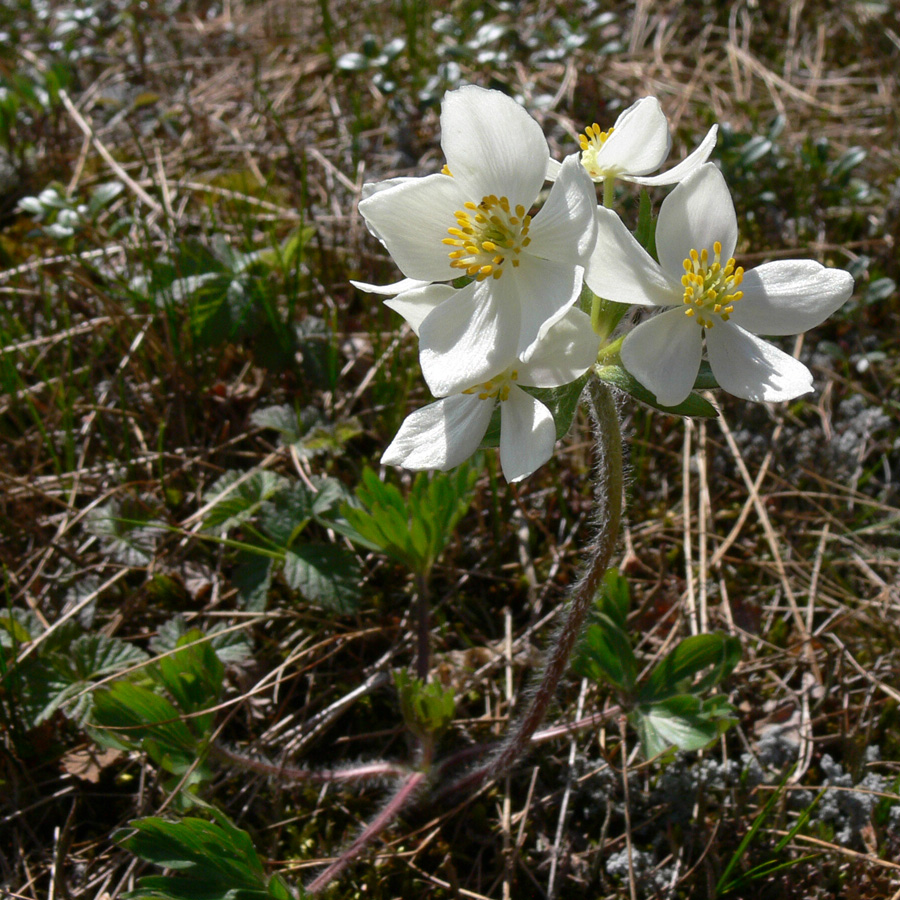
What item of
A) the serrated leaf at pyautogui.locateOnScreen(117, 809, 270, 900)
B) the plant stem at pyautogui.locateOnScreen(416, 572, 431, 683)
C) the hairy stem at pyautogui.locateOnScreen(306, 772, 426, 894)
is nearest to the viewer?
the serrated leaf at pyautogui.locateOnScreen(117, 809, 270, 900)

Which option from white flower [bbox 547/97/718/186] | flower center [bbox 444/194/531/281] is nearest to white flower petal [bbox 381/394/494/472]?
flower center [bbox 444/194/531/281]

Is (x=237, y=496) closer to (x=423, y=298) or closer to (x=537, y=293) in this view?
(x=423, y=298)

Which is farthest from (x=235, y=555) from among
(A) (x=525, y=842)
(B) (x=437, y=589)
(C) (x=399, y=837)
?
(A) (x=525, y=842)

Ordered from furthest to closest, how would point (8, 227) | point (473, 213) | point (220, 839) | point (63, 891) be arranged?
point (8, 227) → point (63, 891) → point (220, 839) → point (473, 213)

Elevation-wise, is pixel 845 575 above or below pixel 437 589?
below

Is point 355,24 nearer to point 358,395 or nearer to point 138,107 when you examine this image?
point 138,107

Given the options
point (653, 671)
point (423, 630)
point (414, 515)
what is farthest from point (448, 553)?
point (653, 671)

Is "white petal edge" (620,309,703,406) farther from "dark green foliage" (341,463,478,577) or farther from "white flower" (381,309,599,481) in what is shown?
"dark green foliage" (341,463,478,577)
